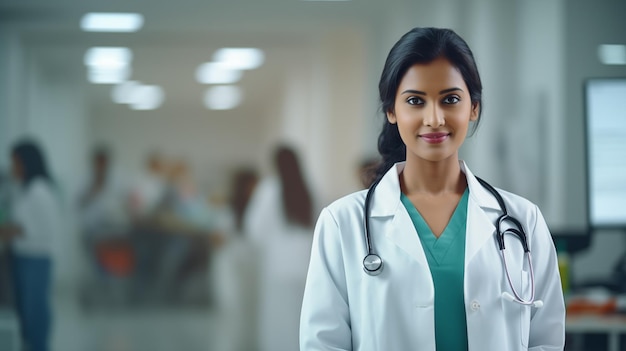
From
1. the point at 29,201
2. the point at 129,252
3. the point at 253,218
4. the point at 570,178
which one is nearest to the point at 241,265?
the point at 253,218

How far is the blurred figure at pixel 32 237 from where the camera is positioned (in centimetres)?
465

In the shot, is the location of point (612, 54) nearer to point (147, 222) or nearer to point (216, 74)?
point (216, 74)

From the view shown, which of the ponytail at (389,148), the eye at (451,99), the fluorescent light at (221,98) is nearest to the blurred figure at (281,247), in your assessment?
the fluorescent light at (221,98)

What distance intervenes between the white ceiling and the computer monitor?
8.23 feet

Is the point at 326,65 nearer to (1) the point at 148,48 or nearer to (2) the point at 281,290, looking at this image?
(1) the point at 148,48

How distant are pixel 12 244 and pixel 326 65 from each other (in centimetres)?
227

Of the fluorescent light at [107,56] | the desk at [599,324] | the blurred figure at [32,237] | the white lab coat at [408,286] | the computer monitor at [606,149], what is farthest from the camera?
the fluorescent light at [107,56]

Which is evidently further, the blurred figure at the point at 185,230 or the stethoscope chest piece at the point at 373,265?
the blurred figure at the point at 185,230

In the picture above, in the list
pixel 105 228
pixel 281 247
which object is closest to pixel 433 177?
pixel 281 247

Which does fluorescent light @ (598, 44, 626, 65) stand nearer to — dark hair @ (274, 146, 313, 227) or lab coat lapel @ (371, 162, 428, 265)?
dark hair @ (274, 146, 313, 227)

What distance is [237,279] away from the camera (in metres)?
5.14

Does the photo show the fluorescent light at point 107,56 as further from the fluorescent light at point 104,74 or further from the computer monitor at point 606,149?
the computer monitor at point 606,149

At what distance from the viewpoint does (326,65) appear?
207 inches

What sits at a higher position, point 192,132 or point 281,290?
point 192,132
